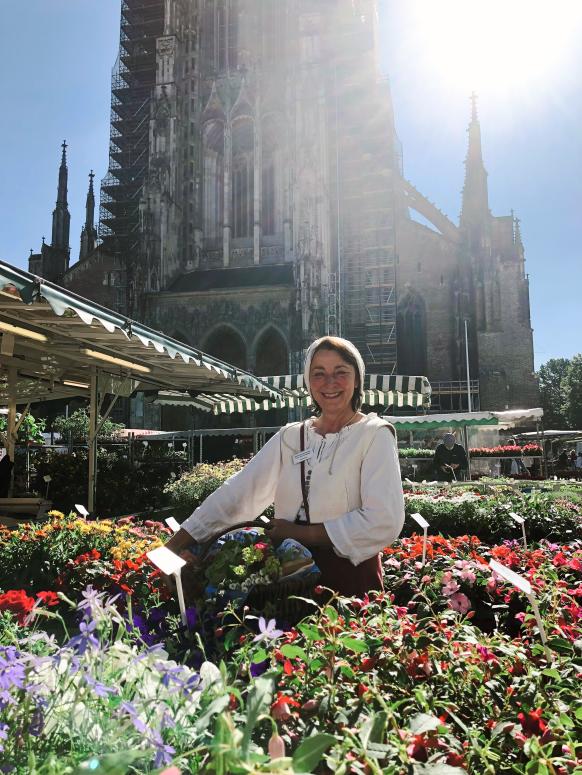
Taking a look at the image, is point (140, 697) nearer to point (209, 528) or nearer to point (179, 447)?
point (209, 528)

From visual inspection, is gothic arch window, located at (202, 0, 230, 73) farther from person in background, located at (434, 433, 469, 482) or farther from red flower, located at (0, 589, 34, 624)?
red flower, located at (0, 589, 34, 624)

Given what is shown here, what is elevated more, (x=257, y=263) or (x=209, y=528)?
(x=257, y=263)

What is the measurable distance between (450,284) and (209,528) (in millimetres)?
32303

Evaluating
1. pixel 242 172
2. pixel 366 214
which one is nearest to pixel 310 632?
pixel 366 214

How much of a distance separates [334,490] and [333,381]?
1.20 ft

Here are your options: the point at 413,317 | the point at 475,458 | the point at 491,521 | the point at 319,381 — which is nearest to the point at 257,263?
the point at 413,317

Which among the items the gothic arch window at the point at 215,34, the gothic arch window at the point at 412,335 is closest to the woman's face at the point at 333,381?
the gothic arch window at the point at 412,335

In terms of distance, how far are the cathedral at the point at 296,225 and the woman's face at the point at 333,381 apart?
26.3m

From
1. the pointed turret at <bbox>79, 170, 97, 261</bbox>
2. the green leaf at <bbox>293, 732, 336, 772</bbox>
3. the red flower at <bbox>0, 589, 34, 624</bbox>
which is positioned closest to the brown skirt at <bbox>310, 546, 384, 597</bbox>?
the red flower at <bbox>0, 589, 34, 624</bbox>

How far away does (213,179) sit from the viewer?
34312mm

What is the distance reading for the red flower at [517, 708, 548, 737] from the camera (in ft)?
3.43

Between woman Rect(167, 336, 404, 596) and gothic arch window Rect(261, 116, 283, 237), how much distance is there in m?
32.7

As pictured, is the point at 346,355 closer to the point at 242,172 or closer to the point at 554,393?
the point at 242,172

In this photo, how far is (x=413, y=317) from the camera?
32.7 meters
